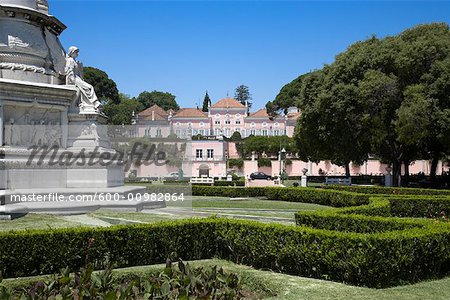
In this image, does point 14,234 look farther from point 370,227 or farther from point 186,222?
point 370,227

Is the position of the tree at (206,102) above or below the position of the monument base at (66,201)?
above

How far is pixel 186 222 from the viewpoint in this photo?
35.9 ft

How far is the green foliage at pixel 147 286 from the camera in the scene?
6441 millimetres

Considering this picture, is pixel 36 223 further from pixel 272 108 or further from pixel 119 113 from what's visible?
pixel 272 108

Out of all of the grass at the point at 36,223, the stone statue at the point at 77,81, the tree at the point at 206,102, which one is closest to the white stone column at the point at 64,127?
the stone statue at the point at 77,81

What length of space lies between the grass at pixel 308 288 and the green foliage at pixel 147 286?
781mm

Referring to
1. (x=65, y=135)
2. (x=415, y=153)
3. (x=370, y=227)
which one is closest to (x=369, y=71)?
(x=415, y=153)

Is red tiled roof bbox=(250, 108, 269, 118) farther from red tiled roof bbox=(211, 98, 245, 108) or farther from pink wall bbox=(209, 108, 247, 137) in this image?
red tiled roof bbox=(211, 98, 245, 108)

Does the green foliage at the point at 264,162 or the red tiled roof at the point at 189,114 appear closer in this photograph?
the green foliage at the point at 264,162

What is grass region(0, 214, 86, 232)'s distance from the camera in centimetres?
1274

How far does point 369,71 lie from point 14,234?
3115 cm

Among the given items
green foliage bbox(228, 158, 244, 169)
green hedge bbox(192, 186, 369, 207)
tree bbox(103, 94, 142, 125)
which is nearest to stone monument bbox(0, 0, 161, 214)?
green hedge bbox(192, 186, 369, 207)

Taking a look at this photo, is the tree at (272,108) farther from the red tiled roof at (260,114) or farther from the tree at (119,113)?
the tree at (119,113)

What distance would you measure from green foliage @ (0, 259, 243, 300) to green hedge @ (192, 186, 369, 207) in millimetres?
16269
